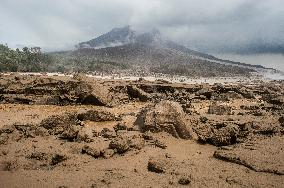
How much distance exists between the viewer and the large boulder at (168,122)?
8867 millimetres

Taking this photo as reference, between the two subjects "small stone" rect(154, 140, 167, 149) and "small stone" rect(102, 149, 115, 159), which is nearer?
"small stone" rect(102, 149, 115, 159)

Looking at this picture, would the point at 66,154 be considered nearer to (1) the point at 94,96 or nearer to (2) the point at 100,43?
(1) the point at 94,96

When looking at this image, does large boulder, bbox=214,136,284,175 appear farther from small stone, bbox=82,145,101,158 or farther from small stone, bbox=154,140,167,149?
small stone, bbox=82,145,101,158

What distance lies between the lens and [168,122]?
8992mm

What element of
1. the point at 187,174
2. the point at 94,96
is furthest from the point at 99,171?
the point at 94,96

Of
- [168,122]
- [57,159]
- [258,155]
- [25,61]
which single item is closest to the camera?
[57,159]

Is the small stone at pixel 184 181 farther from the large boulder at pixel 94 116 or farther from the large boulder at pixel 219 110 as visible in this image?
the large boulder at pixel 219 110

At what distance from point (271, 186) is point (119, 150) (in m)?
2.80

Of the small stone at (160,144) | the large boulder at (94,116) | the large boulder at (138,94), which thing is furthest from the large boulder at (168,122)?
the large boulder at (138,94)

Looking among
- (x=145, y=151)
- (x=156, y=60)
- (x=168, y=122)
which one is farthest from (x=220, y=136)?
(x=156, y=60)

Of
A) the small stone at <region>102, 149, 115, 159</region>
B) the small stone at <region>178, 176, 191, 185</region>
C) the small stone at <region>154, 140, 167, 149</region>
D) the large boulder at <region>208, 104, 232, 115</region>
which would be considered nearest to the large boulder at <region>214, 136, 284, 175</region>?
the small stone at <region>154, 140, 167, 149</region>

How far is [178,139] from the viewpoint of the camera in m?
8.64

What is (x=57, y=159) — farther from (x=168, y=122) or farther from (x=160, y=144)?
(x=168, y=122)

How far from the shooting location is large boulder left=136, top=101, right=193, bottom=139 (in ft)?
29.1
